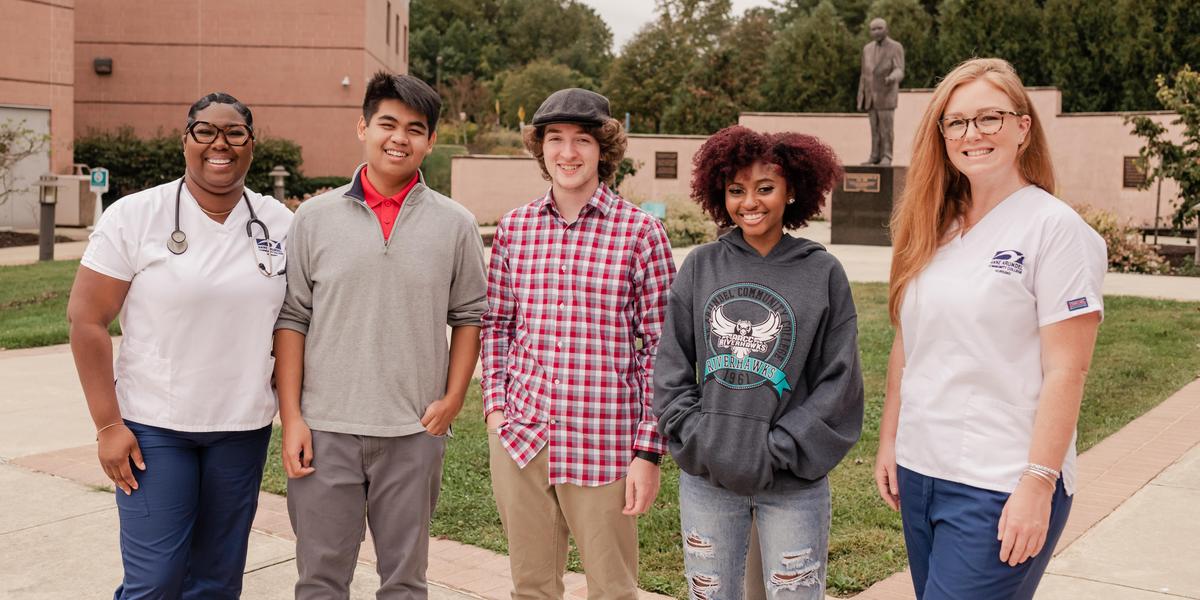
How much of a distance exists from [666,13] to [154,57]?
23343mm

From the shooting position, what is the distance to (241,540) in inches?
127

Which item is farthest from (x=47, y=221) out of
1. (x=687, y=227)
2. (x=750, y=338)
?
(x=750, y=338)

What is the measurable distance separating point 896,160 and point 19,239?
1996 centimetres

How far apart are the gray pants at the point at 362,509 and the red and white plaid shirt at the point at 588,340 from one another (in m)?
0.30

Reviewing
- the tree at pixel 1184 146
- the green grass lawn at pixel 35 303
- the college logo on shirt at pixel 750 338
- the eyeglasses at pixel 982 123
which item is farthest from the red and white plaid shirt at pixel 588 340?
the tree at pixel 1184 146

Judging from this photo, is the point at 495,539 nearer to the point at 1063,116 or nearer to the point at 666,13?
the point at 1063,116

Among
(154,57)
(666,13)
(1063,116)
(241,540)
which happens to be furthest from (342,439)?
(666,13)

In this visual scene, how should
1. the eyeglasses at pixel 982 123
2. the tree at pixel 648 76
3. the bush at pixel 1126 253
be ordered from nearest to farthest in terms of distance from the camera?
the eyeglasses at pixel 982 123, the bush at pixel 1126 253, the tree at pixel 648 76

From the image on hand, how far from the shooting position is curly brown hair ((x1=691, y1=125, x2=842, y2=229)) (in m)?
2.92

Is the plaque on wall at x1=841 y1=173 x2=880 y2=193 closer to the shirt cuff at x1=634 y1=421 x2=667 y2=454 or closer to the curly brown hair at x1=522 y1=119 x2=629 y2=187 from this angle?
the curly brown hair at x1=522 y1=119 x2=629 y2=187

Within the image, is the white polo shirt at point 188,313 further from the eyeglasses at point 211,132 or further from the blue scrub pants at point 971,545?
the blue scrub pants at point 971,545

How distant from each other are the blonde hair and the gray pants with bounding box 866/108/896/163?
59.7 feet

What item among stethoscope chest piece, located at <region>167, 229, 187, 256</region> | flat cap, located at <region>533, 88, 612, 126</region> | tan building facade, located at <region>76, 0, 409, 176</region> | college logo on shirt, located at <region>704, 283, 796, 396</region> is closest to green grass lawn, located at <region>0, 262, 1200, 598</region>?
college logo on shirt, located at <region>704, 283, 796, 396</region>

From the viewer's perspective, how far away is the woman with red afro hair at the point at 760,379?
2.75m
